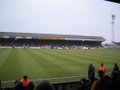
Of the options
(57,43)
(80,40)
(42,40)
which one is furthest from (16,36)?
(80,40)

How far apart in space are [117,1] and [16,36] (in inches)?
2549

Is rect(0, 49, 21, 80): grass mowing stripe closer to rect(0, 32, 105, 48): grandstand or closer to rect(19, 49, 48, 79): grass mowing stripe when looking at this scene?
rect(19, 49, 48, 79): grass mowing stripe

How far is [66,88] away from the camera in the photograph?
339 inches

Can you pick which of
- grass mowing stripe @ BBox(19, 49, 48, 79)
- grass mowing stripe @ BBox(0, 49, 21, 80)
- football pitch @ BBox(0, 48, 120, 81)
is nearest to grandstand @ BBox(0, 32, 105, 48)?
football pitch @ BBox(0, 48, 120, 81)

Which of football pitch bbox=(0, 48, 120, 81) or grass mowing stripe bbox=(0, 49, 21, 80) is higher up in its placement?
grass mowing stripe bbox=(0, 49, 21, 80)

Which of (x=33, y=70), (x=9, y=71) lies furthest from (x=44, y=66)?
(x=9, y=71)

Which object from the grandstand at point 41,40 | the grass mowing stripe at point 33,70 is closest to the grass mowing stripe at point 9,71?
the grass mowing stripe at point 33,70

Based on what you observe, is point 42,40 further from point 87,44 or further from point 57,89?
point 57,89

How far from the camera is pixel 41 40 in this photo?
3017 inches

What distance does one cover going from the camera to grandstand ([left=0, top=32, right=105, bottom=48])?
6806 centimetres

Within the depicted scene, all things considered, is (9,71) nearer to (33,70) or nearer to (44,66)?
(33,70)

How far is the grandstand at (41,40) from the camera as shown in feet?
223

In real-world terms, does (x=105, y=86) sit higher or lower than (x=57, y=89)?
higher

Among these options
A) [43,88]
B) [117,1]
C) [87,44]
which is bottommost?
[87,44]
